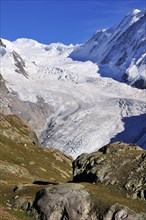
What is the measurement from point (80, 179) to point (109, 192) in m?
6.13

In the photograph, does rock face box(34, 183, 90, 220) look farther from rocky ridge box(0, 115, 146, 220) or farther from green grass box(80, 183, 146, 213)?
green grass box(80, 183, 146, 213)

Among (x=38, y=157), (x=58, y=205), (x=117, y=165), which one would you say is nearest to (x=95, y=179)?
(x=117, y=165)

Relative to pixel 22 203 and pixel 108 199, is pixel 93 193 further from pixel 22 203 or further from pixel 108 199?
pixel 22 203

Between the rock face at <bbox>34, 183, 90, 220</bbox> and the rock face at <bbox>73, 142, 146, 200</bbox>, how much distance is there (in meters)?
4.50

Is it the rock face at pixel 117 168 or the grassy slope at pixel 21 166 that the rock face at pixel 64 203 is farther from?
the rock face at pixel 117 168

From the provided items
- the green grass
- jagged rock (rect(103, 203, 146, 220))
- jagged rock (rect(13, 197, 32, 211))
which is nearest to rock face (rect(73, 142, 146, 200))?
the green grass

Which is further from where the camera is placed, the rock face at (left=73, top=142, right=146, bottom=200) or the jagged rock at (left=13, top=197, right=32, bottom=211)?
the rock face at (left=73, top=142, right=146, bottom=200)

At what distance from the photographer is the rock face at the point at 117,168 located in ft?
131

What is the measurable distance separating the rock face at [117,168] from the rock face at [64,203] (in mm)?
4503

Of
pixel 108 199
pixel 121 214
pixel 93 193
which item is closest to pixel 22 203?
pixel 93 193

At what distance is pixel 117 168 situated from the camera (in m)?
42.1

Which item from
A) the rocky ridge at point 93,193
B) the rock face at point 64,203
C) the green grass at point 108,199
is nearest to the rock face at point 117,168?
the rocky ridge at point 93,193

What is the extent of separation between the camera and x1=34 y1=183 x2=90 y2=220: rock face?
35.7m

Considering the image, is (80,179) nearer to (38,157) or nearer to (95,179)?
(95,179)
